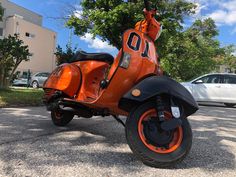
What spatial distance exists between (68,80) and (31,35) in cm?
3659

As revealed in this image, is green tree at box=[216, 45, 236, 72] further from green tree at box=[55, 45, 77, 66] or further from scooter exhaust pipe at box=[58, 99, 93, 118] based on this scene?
scooter exhaust pipe at box=[58, 99, 93, 118]

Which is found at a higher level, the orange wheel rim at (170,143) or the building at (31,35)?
the building at (31,35)

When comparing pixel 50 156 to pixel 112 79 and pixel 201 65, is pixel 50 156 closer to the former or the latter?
pixel 112 79

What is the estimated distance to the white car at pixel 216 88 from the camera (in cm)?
1422

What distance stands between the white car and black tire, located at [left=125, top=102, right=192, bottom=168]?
11.0 metres

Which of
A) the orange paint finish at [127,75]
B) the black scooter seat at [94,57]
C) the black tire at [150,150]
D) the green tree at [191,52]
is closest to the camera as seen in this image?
the black tire at [150,150]

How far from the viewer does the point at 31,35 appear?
3994 cm

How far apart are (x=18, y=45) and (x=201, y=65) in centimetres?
2077

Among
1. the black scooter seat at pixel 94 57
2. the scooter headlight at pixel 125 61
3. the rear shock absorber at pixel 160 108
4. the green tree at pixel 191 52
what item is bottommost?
the rear shock absorber at pixel 160 108

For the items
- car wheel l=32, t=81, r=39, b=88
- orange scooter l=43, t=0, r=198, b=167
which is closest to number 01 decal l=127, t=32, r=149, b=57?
orange scooter l=43, t=0, r=198, b=167

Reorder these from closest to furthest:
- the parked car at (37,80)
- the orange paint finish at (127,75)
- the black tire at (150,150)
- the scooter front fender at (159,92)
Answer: the black tire at (150,150), the scooter front fender at (159,92), the orange paint finish at (127,75), the parked car at (37,80)

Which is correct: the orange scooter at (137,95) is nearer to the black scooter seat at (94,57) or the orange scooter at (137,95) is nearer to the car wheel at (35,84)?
the black scooter seat at (94,57)

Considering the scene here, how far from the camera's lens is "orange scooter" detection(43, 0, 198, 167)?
358 centimetres

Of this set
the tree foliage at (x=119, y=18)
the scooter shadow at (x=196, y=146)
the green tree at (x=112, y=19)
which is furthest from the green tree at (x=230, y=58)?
the scooter shadow at (x=196, y=146)
